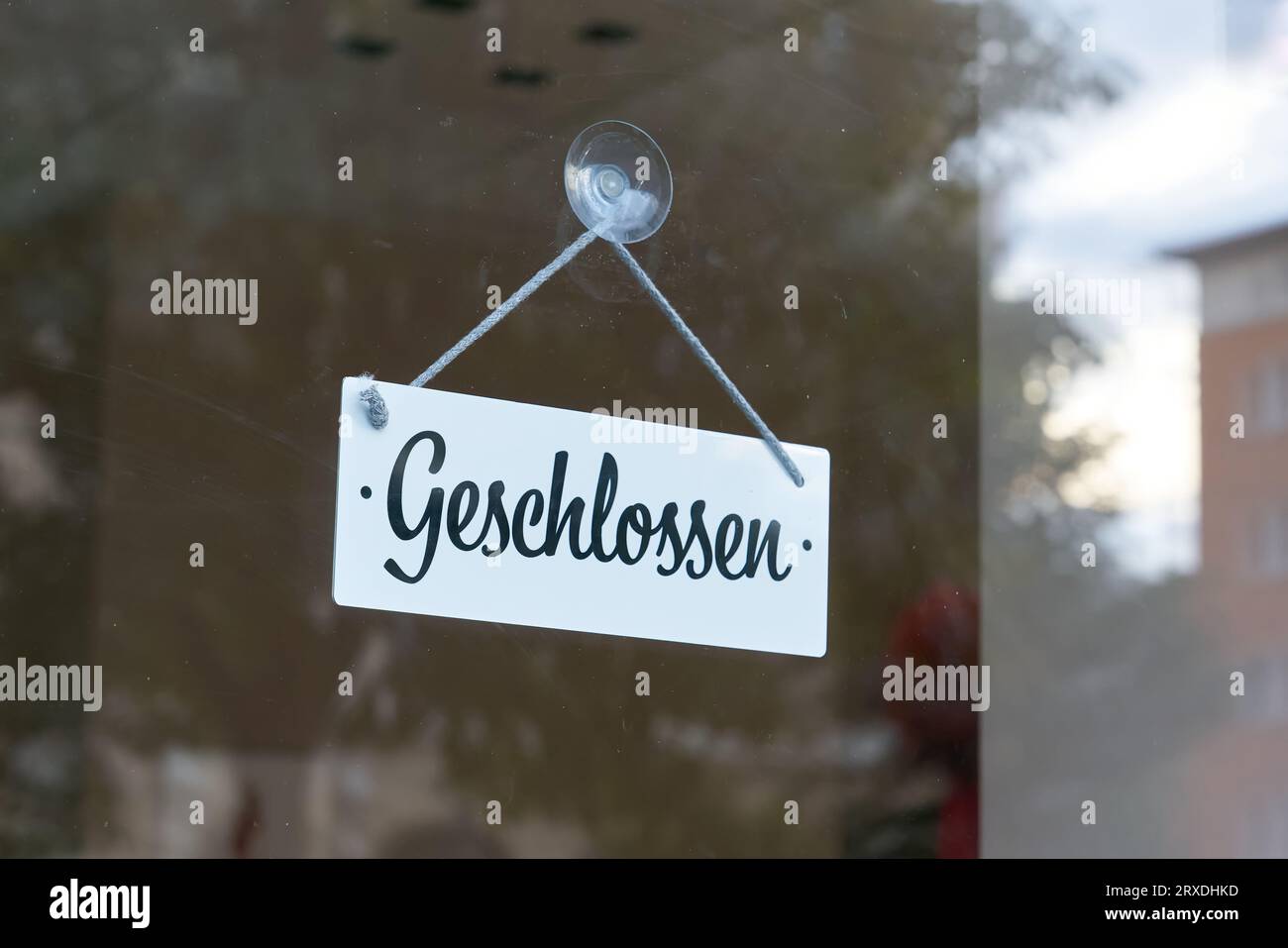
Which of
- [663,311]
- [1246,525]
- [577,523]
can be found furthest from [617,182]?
[1246,525]

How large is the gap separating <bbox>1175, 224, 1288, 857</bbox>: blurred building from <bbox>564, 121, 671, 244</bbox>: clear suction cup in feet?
2.14

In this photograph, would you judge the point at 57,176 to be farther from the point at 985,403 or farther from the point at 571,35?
the point at 985,403

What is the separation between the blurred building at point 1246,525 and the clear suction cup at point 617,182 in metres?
0.65

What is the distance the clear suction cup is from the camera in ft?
4.53

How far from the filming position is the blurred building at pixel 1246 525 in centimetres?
156

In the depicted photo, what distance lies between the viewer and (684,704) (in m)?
1.39

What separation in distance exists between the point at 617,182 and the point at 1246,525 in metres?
0.84

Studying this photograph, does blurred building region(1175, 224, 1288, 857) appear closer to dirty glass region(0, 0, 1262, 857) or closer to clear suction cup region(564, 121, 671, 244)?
dirty glass region(0, 0, 1262, 857)

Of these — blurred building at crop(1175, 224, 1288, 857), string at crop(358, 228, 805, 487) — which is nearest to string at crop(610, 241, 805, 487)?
string at crop(358, 228, 805, 487)

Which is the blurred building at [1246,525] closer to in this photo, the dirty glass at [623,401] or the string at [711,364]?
the dirty glass at [623,401]

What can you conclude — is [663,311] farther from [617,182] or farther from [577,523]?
[577,523]

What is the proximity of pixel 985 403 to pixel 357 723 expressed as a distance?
0.76 m

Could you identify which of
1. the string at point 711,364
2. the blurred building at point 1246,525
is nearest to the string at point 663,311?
the string at point 711,364

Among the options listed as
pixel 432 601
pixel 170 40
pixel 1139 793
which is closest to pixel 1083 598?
pixel 1139 793
